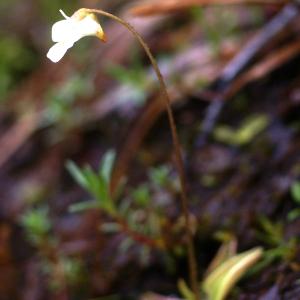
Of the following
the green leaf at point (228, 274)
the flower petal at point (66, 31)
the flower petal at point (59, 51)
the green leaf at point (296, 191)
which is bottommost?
the green leaf at point (228, 274)

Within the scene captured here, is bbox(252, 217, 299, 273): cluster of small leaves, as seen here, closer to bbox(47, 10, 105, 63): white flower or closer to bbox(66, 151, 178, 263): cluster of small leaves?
bbox(66, 151, 178, 263): cluster of small leaves

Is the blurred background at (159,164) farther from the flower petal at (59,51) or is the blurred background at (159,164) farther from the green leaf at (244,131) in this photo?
the flower petal at (59,51)

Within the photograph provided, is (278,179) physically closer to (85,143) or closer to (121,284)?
(121,284)

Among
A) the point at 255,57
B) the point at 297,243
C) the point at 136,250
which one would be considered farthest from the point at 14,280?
the point at 255,57

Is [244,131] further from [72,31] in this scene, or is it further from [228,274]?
[72,31]

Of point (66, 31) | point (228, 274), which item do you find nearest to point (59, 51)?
point (66, 31)

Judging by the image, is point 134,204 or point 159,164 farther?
point 159,164

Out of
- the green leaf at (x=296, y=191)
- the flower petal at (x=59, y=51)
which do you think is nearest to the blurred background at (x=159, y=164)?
the green leaf at (x=296, y=191)
